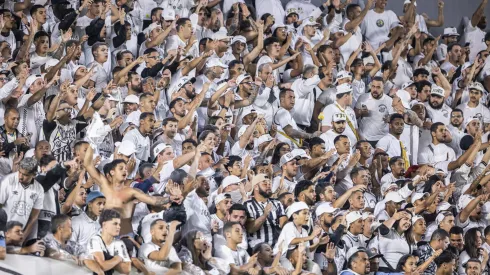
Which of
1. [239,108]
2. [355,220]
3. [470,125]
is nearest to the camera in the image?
[355,220]

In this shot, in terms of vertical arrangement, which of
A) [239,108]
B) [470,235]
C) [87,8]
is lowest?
[470,235]

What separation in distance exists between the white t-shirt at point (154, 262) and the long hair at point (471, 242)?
4.43 m

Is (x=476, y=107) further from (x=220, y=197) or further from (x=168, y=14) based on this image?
(x=220, y=197)

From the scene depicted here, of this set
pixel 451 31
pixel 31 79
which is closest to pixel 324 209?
pixel 31 79

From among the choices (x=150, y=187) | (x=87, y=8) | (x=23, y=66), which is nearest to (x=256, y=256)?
(x=150, y=187)

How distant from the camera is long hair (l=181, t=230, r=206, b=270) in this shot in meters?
14.3

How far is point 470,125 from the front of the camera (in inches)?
755

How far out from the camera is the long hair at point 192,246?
46.8ft

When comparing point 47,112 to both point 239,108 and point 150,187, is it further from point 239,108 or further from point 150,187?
point 239,108

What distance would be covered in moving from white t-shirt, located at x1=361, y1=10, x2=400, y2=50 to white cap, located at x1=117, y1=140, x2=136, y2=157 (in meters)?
6.51

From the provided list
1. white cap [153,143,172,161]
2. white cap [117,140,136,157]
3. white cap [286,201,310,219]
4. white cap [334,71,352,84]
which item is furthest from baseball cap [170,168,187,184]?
white cap [334,71,352,84]

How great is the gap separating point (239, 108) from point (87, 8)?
228 cm

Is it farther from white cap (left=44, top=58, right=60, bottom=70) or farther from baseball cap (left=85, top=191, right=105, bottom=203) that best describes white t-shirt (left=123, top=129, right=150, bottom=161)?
baseball cap (left=85, top=191, right=105, bottom=203)

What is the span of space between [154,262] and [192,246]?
24.8 inches
